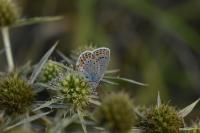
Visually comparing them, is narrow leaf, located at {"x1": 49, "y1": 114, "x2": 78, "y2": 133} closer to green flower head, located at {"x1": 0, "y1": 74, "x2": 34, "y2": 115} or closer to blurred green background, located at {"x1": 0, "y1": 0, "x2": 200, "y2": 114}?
green flower head, located at {"x1": 0, "y1": 74, "x2": 34, "y2": 115}

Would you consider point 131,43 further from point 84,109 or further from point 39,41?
point 84,109

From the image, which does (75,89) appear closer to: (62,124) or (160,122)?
(62,124)

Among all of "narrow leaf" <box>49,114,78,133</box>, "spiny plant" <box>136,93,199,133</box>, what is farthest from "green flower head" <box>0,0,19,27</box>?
"spiny plant" <box>136,93,199,133</box>

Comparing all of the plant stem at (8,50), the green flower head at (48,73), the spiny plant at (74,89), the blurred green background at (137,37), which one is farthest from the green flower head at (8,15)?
the blurred green background at (137,37)

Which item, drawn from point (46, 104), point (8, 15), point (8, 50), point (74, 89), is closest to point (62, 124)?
point (46, 104)

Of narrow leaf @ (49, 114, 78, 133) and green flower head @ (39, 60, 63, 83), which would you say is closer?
narrow leaf @ (49, 114, 78, 133)

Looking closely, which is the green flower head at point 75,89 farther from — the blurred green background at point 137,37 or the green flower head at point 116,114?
the blurred green background at point 137,37

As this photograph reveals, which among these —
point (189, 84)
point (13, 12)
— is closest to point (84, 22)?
point (189, 84)

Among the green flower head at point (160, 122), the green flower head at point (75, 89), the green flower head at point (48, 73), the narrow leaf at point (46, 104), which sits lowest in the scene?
the green flower head at point (160, 122)
